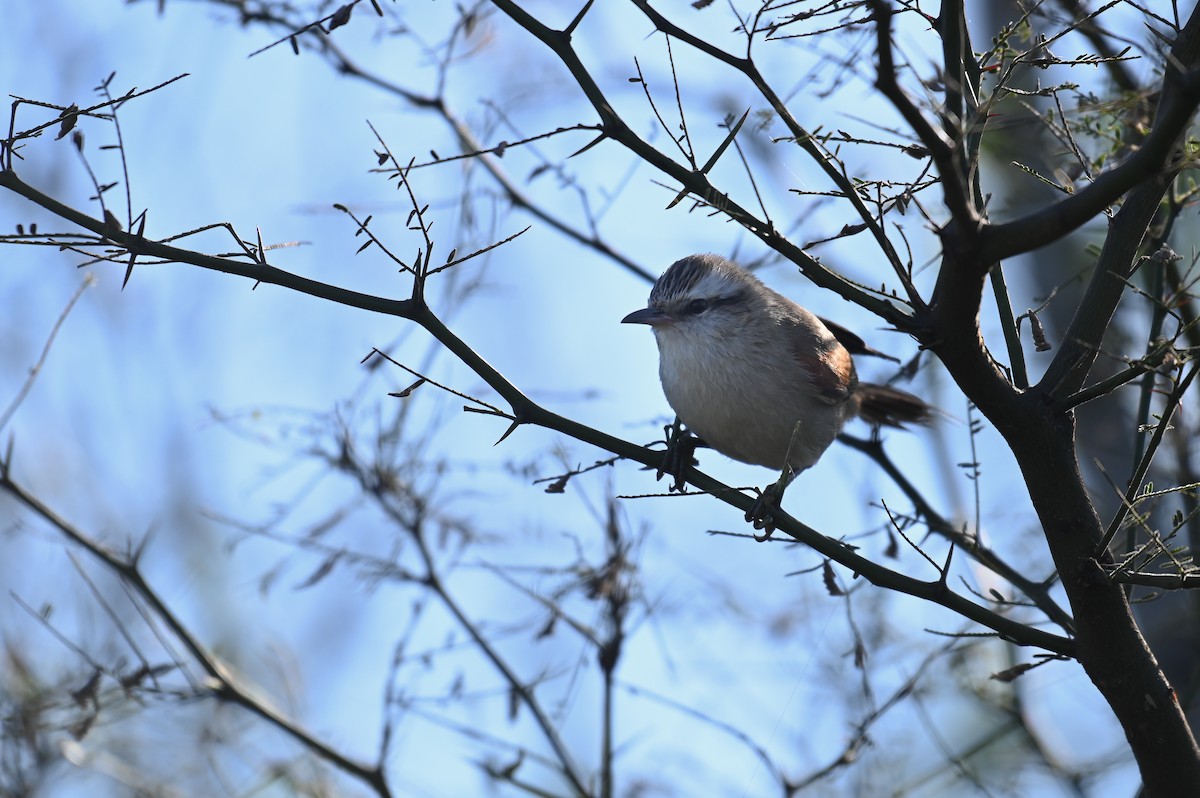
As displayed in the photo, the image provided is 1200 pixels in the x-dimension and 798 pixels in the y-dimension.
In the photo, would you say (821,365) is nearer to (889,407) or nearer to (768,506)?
(889,407)

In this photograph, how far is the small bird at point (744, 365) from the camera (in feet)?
16.1

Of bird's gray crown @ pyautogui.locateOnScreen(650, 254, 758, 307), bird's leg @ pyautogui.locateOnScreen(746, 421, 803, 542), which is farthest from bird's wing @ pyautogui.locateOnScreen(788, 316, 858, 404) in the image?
bird's leg @ pyautogui.locateOnScreen(746, 421, 803, 542)

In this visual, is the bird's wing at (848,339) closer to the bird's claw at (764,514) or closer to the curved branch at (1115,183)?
the bird's claw at (764,514)

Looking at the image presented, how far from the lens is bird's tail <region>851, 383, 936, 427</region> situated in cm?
614

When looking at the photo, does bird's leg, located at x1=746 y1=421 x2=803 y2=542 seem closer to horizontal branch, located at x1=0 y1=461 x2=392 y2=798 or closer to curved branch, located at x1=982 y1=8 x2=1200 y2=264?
curved branch, located at x1=982 y1=8 x2=1200 y2=264

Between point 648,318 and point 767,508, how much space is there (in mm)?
1814

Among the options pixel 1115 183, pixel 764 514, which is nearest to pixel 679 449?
pixel 764 514

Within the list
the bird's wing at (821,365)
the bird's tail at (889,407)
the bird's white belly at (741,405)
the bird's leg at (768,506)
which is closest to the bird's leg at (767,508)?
the bird's leg at (768,506)

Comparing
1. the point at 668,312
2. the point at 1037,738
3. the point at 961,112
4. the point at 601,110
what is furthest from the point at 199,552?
the point at 961,112

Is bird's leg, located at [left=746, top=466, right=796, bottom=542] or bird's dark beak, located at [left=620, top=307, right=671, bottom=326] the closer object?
bird's leg, located at [left=746, top=466, right=796, bottom=542]

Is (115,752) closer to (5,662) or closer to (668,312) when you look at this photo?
(5,662)

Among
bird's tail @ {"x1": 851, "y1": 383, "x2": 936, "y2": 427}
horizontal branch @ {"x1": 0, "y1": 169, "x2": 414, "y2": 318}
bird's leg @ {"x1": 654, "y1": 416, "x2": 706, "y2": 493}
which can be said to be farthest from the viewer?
bird's tail @ {"x1": 851, "y1": 383, "x2": 936, "y2": 427}

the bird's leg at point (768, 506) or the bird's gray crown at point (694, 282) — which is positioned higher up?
the bird's gray crown at point (694, 282)

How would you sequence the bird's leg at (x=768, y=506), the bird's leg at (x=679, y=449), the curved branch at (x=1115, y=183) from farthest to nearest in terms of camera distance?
the bird's leg at (x=679, y=449) → the bird's leg at (x=768, y=506) → the curved branch at (x=1115, y=183)
